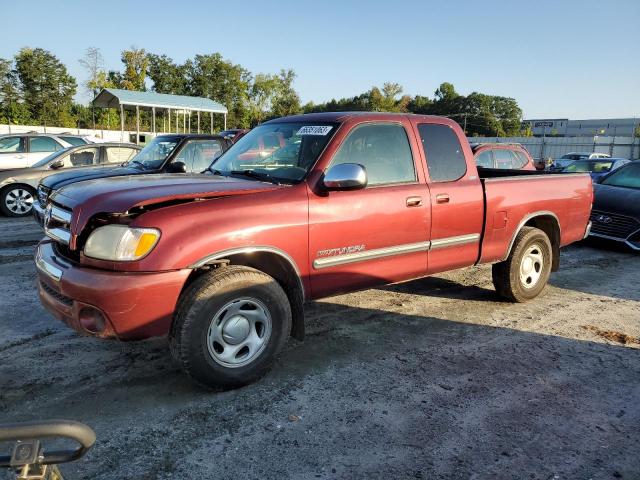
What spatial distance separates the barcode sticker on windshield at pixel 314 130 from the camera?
13.6ft

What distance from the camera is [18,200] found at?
10844 millimetres

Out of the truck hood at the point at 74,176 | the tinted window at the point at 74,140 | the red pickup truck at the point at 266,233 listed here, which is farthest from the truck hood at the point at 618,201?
the tinted window at the point at 74,140

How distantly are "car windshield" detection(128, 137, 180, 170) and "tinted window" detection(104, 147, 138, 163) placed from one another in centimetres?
243

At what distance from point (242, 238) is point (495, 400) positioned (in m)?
2.05

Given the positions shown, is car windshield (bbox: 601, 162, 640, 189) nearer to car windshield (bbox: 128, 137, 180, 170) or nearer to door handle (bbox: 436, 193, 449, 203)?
door handle (bbox: 436, 193, 449, 203)

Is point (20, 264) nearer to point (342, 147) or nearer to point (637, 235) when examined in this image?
point (342, 147)

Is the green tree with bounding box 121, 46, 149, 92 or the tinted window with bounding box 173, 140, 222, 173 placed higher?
the green tree with bounding box 121, 46, 149, 92

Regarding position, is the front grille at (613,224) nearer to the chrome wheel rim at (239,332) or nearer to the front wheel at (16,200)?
the chrome wheel rim at (239,332)

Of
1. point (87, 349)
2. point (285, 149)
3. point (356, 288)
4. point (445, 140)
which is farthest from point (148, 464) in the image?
point (445, 140)

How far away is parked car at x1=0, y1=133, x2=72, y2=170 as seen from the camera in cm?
1225

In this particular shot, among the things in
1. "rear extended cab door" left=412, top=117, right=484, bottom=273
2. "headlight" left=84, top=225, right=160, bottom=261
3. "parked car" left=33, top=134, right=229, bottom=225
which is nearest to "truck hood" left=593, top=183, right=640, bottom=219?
"rear extended cab door" left=412, top=117, right=484, bottom=273

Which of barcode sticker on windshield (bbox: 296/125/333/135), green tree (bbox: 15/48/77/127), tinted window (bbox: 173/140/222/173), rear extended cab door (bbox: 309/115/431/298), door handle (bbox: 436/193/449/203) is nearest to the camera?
rear extended cab door (bbox: 309/115/431/298)

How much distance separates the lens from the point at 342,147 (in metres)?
4.04

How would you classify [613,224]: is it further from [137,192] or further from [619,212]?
[137,192]
